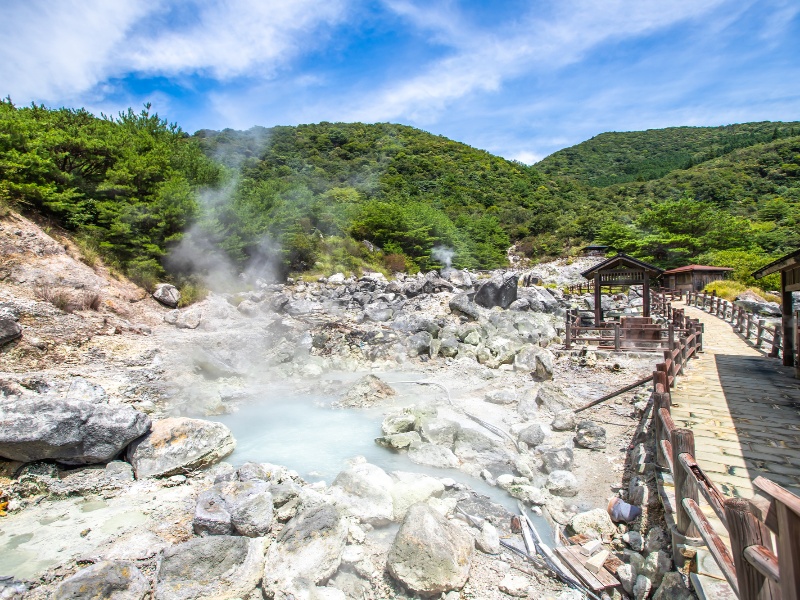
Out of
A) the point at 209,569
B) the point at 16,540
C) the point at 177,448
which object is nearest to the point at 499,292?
the point at 177,448

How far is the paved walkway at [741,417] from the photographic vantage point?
442cm

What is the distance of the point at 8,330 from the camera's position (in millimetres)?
10219

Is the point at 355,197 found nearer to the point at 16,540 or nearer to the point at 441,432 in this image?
the point at 441,432

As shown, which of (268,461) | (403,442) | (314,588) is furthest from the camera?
(403,442)

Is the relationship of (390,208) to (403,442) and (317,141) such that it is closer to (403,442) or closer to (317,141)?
(403,442)

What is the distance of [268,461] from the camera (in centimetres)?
710

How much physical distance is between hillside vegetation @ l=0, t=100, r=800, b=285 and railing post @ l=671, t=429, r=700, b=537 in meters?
19.6

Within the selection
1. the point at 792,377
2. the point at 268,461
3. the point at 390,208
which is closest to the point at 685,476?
the point at 268,461

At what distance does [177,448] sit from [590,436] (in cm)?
704

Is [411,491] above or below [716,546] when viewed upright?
below

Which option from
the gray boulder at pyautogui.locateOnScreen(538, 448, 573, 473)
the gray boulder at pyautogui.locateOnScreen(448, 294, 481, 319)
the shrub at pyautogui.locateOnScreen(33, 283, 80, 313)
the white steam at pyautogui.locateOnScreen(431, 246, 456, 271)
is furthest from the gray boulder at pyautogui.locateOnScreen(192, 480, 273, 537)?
the white steam at pyautogui.locateOnScreen(431, 246, 456, 271)

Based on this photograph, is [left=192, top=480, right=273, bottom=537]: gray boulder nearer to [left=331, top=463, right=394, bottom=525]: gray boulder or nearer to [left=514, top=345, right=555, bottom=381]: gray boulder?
[left=331, top=463, right=394, bottom=525]: gray boulder

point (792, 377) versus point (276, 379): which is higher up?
point (792, 377)

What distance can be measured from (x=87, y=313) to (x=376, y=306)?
38.3ft
